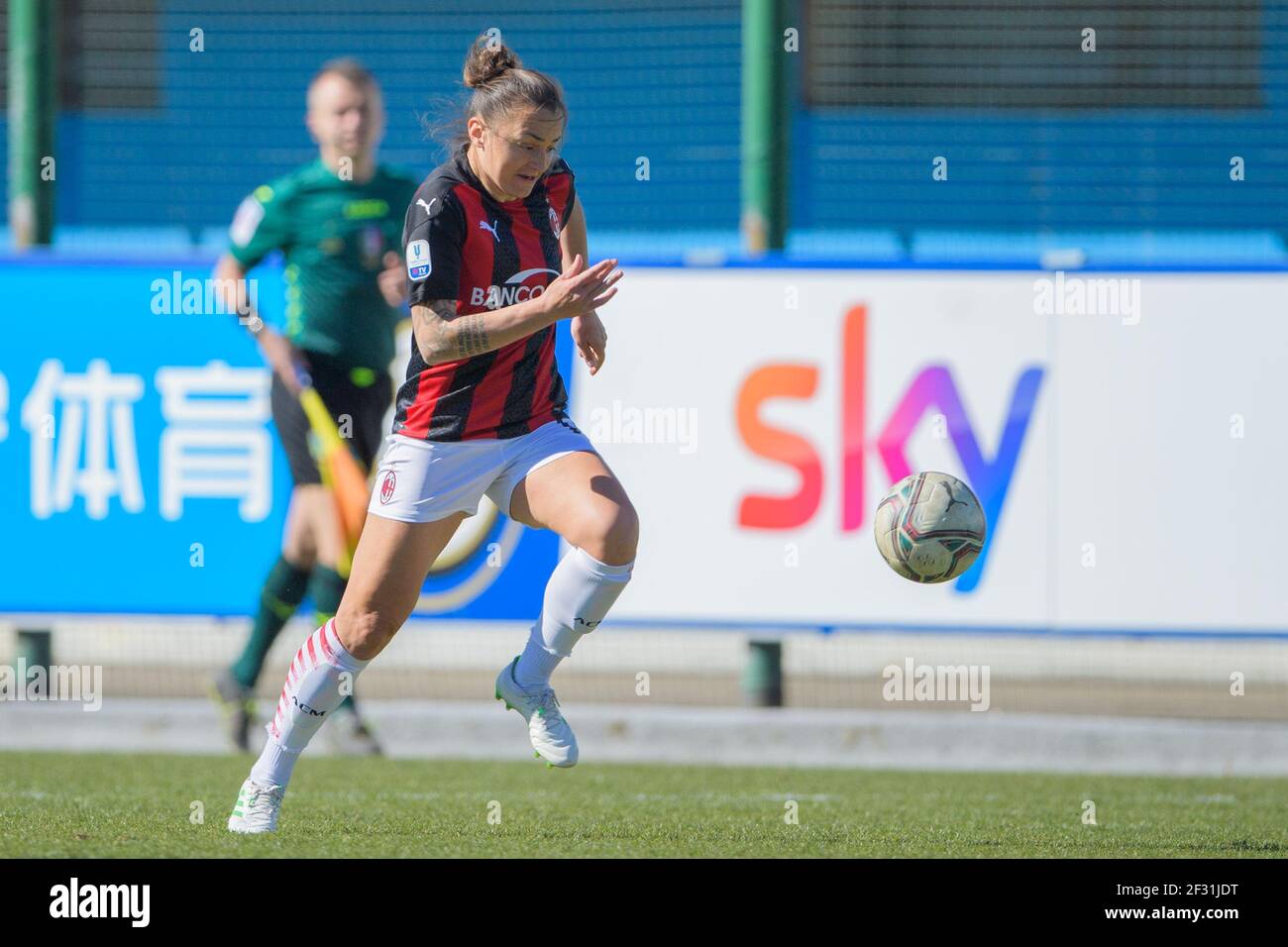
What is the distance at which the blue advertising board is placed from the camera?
8359 millimetres

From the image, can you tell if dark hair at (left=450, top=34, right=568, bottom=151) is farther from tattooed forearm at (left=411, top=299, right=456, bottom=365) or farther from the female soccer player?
tattooed forearm at (left=411, top=299, right=456, bottom=365)

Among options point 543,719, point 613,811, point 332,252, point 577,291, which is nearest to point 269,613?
point 332,252

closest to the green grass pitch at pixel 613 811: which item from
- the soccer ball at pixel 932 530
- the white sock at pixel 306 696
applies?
the white sock at pixel 306 696

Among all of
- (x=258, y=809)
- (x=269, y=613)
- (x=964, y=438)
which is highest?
(x=964, y=438)

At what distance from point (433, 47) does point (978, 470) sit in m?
4.35

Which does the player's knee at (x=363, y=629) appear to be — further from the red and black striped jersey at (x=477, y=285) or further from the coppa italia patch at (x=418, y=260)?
the coppa italia patch at (x=418, y=260)

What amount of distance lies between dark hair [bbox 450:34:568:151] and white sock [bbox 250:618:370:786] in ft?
4.83

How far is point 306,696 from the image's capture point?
5.21 m

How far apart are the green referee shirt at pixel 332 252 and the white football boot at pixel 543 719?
2.88m

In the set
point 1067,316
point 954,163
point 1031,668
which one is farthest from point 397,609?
point 954,163

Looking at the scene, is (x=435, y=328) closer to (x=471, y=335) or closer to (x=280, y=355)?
(x=471, y=335)

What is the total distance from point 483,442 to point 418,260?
1.78 ft

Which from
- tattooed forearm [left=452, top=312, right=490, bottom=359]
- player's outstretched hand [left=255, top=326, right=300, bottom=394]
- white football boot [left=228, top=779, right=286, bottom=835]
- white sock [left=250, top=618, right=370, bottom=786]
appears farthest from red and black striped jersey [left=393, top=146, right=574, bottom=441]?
player's outstretched hand [left=255, top=326, right=300, bottom=394]

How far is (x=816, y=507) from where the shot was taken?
26.8 ft
